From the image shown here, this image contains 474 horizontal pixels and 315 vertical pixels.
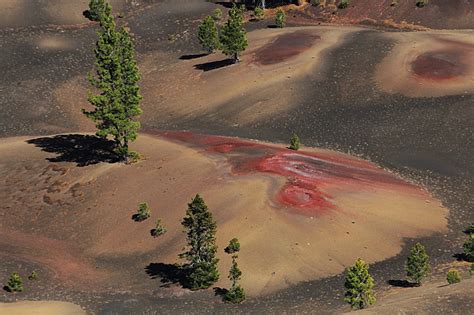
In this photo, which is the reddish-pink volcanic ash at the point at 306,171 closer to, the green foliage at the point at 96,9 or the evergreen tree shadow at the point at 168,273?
the evergreen tree shadow at the point at 168,273

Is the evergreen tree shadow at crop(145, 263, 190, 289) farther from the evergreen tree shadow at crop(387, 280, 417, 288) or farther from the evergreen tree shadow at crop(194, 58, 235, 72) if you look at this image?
the evergreen tree shadow at crop(194, 58, 235, 72)

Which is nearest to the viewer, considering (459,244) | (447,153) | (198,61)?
(459,244)

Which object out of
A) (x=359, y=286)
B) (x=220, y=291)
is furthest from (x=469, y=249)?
(x=220, y=291)

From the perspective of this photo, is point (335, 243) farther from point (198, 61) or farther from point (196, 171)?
point (198, 61)

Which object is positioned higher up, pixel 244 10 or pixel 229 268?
pixel 244 10

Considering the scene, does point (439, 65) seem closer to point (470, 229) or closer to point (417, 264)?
point (470, 229)

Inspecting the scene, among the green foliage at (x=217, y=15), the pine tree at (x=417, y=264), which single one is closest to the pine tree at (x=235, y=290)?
the pine tree at (x=417, y=264)

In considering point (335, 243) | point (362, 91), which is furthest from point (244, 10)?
point (335, 243)
